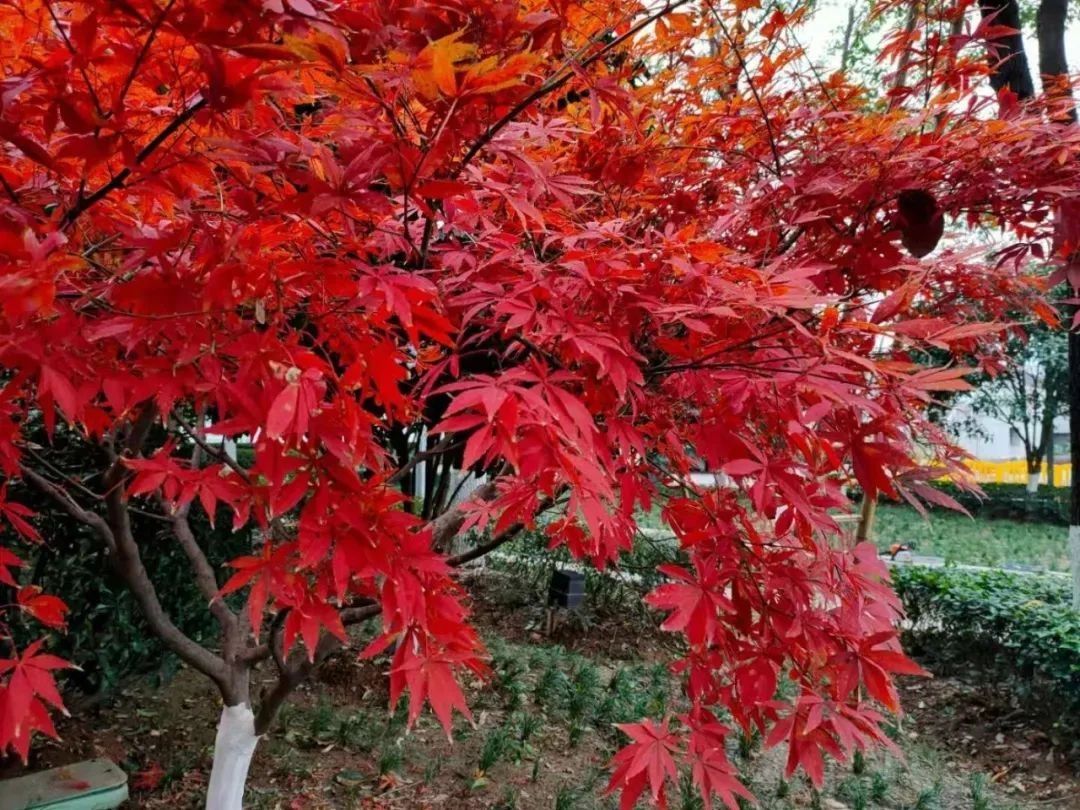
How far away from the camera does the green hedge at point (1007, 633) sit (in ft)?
12.7

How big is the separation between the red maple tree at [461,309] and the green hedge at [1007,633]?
274cm

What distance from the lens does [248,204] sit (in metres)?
1.17

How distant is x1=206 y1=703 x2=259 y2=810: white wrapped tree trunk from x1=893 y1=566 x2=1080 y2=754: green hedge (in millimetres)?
3731

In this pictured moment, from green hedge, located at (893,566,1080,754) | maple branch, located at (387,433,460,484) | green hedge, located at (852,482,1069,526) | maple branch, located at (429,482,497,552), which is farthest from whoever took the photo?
green hedge, located at (852,482,1069,526)

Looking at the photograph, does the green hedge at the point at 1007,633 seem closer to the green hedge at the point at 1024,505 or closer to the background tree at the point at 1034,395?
the background tree at the point at 1034,395

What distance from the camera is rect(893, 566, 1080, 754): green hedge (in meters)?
3.87

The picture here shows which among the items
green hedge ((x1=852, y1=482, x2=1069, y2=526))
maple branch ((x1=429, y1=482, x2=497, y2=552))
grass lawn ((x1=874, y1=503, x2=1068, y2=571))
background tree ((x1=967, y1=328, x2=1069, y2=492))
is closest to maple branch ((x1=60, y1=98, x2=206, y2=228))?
maple branch ((x1=429, y1=482, x2=497, y2=552))

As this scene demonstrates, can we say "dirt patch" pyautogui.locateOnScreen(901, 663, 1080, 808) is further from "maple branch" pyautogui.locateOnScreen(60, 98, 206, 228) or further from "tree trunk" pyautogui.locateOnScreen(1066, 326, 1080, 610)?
"maple branch" pyautogui.locateOnScreen(60, 98, 206, 228)

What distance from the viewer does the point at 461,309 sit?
5.59 ft

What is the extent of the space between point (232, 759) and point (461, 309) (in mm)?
1470

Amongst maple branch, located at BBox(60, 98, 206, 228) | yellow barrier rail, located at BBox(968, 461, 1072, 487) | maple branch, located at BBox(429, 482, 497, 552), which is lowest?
yellow barrier rail, located at BBox(968, 461, 1072, 487)

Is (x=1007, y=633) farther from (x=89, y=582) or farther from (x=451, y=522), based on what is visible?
(x=89, y=582)

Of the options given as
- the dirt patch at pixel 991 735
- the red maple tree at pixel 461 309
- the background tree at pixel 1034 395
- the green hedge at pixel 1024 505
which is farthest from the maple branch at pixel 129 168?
the green hedge at pixel 1024 505

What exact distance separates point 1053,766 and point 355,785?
132 inches
